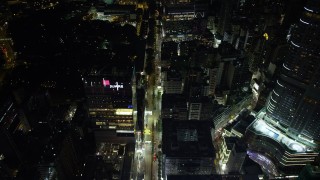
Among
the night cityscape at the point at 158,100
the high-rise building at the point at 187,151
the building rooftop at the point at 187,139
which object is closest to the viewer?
the night cityscape at the point at 158,100

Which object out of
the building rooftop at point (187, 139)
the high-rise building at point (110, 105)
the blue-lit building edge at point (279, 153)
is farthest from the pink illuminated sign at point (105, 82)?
the blue-lit building edge at point (279, 153)

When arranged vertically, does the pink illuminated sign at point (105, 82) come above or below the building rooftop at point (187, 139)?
above

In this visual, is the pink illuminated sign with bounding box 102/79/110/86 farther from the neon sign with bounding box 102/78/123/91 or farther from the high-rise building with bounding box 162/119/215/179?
the high-rise building with bounding box 162/119/215/179

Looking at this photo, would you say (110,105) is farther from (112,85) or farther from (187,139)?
(187,139)

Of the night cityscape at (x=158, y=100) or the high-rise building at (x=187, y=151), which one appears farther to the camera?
the high-rise building at (x=187, y=151)

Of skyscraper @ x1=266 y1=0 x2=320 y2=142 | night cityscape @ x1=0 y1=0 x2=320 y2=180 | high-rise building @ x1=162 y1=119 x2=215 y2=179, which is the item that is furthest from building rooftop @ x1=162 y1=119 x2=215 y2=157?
skyscraper @ x1=266 y1=0 x2=320 y2=142

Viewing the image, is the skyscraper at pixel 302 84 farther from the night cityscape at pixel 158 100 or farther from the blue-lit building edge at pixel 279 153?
the blue-lit building edge at pixel 279 153

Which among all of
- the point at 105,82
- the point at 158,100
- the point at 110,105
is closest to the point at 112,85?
the point at 105,82

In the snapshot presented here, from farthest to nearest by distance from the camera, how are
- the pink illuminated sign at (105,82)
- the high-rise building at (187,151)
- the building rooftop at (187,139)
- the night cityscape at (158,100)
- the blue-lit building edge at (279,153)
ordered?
the blue-lit building edge at (279,153)
the building rooftop at (187,139)
the high-rise building at (187,151)
the night cityscape at (158,100)
the pink illuminated sign at (105,82)

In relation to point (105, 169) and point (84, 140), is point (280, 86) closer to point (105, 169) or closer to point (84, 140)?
point (105, 169)
